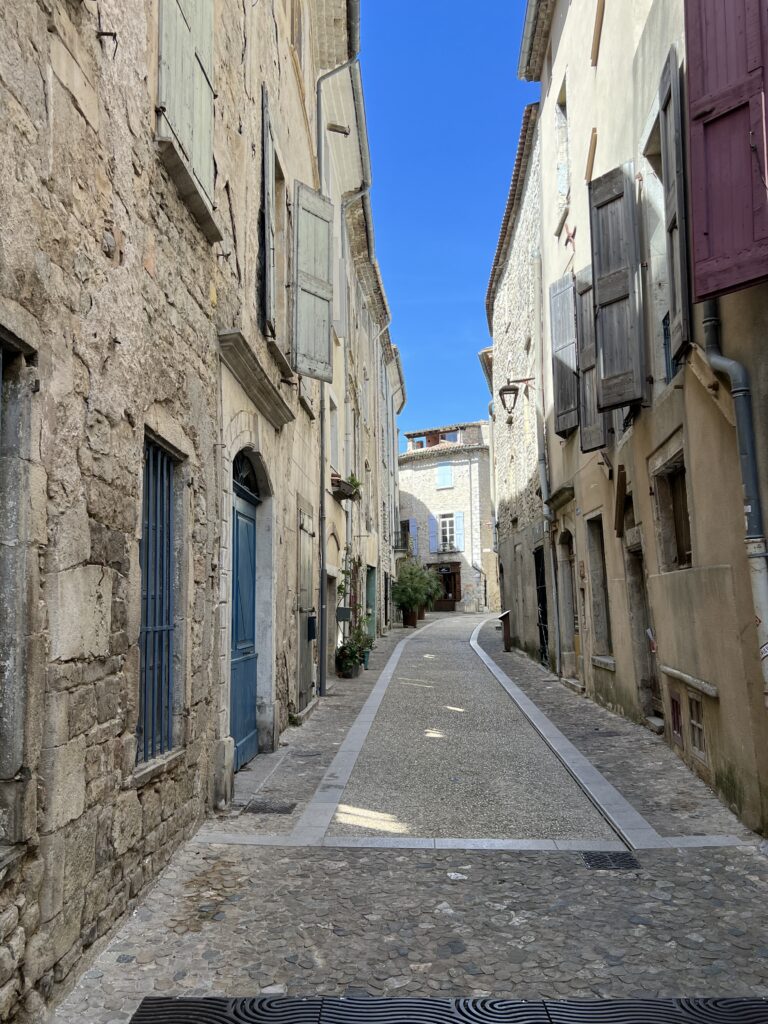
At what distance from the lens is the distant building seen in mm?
40250

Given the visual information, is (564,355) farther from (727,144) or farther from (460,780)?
(460,780)

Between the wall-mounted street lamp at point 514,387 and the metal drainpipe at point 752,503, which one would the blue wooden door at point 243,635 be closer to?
the metal drainpipe at point 752,503

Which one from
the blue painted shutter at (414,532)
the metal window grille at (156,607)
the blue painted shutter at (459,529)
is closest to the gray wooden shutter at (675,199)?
the metal window grille at (156,607)

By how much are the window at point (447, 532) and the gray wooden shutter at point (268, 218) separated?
34447mm

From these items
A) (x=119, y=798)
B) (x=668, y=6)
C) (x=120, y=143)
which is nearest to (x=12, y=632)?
(x=119, y=798)

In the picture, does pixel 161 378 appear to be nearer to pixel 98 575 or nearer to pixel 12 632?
pixel 98 575

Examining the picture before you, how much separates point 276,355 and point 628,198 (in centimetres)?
342

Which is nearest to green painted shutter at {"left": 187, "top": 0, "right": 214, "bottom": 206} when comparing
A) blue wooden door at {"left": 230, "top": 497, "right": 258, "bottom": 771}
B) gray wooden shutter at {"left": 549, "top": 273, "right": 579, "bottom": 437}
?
blue wooden door at {"left": 230, "top": 497, "right": 258, "bottom": 771}

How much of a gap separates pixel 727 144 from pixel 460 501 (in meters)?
36.8

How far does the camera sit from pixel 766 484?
4137mm

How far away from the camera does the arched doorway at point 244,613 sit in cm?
594

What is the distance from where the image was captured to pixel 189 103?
4.54 meters

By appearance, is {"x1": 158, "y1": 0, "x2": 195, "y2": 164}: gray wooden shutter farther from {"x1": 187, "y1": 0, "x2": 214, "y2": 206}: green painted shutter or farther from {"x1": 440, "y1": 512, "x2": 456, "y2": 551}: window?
{"x1": 440, "y1": 512, "x2": 456, "y2": 551}: window

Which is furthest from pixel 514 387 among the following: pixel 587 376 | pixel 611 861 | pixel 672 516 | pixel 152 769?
pixel 152 769
